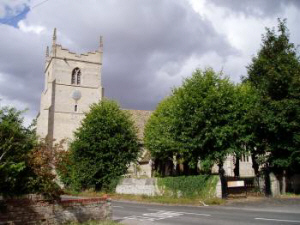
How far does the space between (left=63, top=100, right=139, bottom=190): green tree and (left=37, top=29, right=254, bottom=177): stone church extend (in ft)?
41.9

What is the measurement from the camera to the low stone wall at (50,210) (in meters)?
11.3

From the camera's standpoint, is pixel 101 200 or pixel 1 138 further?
pixel 101 200

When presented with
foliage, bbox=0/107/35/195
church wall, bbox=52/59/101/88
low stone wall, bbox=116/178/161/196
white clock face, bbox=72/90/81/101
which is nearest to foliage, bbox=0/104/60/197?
foliage, bbox=0/107/35/195

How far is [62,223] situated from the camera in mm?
12734

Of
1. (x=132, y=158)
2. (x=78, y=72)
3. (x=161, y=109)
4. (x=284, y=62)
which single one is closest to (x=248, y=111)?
(x=284, y=62)

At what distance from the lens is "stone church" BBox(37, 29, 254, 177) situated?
51125 millimetres

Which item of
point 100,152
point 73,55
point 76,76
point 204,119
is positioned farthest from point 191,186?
point 73,55

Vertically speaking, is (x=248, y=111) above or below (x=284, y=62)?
below

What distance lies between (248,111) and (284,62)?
4.71 meters

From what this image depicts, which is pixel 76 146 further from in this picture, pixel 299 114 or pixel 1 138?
pixel 1 138

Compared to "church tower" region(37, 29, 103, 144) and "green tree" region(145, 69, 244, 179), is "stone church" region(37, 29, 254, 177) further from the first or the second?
"green tree" region(145, 69, 244, 179)

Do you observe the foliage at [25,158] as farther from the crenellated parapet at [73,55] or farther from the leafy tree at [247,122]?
the crenellated parapet at [73,55]

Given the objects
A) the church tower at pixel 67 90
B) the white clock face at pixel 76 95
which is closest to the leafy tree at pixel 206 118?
the church tower at pixel 67 90

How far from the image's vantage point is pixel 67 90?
54.1 m
